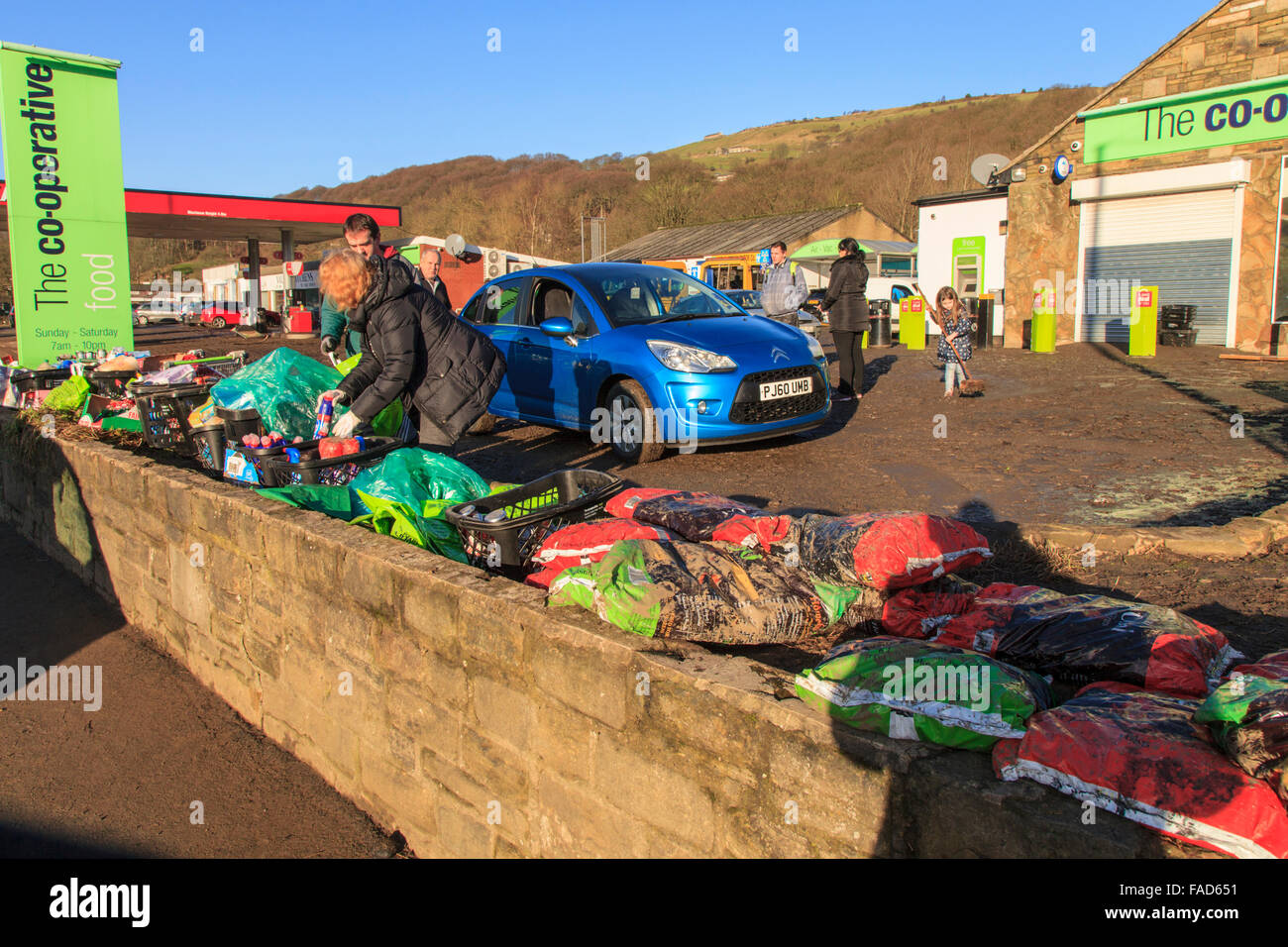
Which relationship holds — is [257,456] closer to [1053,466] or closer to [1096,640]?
[1096,640]

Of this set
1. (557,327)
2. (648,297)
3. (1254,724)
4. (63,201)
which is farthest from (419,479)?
(63,201)

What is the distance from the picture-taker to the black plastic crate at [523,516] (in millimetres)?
3818

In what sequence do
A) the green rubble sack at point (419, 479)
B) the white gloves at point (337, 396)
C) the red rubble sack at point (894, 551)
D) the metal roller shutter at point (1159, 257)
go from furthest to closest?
the metal roller shutter at point (1159, 257) < the white gloves at point (337, 396) < the green rubble sack at point (419, 479) < the red rubble sack at point (894, 551)

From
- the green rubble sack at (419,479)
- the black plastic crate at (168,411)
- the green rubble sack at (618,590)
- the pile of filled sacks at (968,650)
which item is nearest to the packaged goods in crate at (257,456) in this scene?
the green rubble sack at (419,479)

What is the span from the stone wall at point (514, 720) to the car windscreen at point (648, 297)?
422cm

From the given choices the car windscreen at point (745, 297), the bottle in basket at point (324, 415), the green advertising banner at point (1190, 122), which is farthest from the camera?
the car windscreen at point (745, 297)

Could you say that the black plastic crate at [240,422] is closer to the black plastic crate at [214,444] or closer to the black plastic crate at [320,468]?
the black plastic crate at [214,444]

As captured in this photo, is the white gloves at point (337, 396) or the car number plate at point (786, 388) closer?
the white gloves at point (337, 396)

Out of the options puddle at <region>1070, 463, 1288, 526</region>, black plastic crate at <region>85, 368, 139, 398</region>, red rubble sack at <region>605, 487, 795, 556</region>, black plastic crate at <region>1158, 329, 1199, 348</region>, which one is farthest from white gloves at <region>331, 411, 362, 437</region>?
black plastic crate at <region>1158, 329, 1199, 348</region>

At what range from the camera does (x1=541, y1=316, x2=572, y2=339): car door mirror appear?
827 cm

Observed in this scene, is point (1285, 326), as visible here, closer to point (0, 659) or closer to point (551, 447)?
point (551, 447)

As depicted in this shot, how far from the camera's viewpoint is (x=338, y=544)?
13.0ft

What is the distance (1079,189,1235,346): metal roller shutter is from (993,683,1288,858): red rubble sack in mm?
18530

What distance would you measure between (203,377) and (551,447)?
10.7 feet
